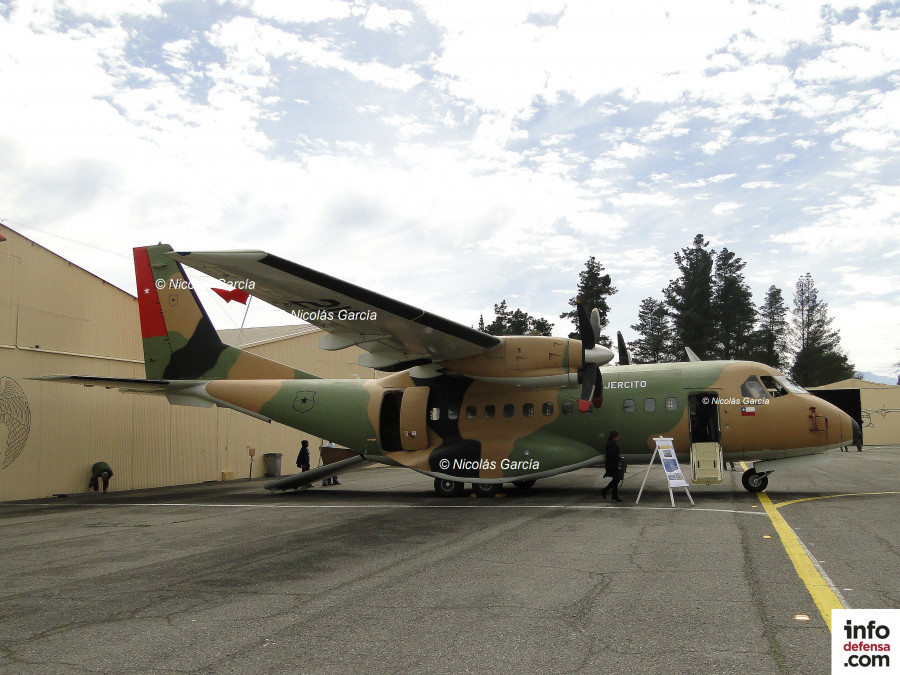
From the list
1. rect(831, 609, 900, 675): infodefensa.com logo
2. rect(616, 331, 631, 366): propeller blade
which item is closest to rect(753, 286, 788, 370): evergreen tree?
rect(616, 331, 631, 366): propeller blade

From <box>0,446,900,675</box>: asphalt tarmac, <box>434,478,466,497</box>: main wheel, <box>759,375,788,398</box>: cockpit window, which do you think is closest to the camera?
<box>0,446,900,675</box>: asphalt tarmac

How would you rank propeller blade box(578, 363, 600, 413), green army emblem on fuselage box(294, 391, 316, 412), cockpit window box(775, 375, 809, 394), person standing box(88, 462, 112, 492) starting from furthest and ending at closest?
person standing box(88, 462, 112, 492) → green army emblem on fuselage box(294, 391, 316, 412) → cockpit window box(775, 375, 809, 394) → propeller blade box(578, 363, 600, 413)

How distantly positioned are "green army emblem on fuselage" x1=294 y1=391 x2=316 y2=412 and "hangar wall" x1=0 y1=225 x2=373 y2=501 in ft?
23.5

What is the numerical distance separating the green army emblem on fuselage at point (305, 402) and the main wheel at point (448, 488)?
4.01 metres

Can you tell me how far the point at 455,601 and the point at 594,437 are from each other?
34.5 feet

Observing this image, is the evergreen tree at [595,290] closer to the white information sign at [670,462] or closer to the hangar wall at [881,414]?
the hangar wall at [881,414]

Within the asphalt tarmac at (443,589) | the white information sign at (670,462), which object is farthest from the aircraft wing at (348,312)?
the white information sign at (670,462)

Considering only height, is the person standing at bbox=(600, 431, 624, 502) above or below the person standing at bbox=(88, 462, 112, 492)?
above

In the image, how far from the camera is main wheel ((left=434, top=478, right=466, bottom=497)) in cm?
1709

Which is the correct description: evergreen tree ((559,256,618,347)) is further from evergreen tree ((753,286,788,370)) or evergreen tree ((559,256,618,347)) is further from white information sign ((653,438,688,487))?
white information sign ((653,438,688,487))

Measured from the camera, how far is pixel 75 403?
65.4ft

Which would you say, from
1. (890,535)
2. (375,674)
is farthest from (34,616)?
(890,535)

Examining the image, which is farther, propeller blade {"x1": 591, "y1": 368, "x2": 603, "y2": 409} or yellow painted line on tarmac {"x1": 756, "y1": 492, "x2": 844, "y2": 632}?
propeller blade {"x1": 591, "y1": 368, "x2": 603, "y2": 409}

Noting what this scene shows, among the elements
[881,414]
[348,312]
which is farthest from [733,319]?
[348,312]
